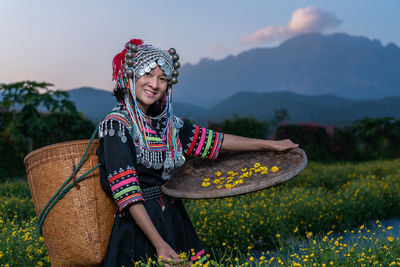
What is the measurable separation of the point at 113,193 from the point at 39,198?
492 mm

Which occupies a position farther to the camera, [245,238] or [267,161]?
[245,238]

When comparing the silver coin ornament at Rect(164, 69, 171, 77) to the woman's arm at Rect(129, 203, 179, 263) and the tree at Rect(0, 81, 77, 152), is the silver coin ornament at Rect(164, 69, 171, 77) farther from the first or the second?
the tree at Rect(0, 81, 77, 152)

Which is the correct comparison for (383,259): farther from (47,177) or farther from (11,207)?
(11,207)

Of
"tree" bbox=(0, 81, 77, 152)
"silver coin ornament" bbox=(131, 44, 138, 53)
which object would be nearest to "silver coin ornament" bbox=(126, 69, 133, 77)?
"silver coin ornament" bbox=(131, 44, 138, 53)

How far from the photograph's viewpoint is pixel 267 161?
2.59 meters

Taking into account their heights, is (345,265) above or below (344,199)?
above

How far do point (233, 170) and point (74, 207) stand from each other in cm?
102

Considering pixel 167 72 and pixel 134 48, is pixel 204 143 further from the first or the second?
pixel 134 48

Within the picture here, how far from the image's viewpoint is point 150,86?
2.31 meters

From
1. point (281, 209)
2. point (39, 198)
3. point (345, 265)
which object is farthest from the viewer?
point (281, 209)

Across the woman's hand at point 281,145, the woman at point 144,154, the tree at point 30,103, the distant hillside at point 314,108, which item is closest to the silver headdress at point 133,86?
the woman at point 144,154

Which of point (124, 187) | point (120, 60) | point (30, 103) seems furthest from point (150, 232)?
point (30, 103)

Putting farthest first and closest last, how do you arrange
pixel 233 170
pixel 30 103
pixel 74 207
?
pixel 30 103 → pixel 233 170 → pixel 74 207

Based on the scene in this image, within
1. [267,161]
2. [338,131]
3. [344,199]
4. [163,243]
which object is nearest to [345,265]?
[267,161]
